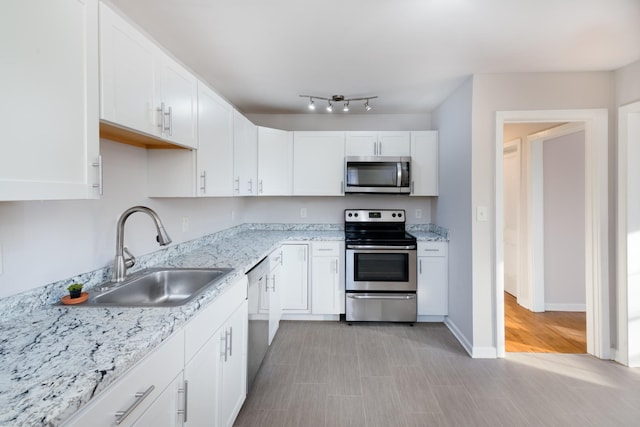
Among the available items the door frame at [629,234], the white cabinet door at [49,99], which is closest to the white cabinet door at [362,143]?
the door frame at [629,234]

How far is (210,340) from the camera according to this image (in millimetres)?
1368

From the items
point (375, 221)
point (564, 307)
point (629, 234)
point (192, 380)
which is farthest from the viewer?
point (375, 221)

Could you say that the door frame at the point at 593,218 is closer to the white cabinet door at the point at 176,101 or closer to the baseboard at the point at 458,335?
the baseboard at the point at 458,335

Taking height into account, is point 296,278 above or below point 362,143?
below

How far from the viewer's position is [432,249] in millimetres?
3152

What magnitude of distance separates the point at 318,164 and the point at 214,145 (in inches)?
61.7

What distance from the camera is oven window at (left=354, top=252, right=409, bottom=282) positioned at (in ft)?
10.3

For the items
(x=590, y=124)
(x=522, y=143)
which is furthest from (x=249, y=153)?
(x=522, y=143)

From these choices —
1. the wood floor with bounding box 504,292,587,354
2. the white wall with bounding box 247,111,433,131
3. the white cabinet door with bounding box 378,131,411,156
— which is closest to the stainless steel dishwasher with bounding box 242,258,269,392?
the white cabinet door with bounding box 378,131,411,156

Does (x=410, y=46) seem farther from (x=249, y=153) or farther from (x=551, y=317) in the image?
(x=551, y=317)

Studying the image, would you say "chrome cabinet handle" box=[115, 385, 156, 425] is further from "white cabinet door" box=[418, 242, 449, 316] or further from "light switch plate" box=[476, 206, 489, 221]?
"white cabinet door" box=[418, 242, 449, 316]

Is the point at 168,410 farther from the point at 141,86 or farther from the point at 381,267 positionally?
the point at 381,267

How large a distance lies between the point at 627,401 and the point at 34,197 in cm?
336

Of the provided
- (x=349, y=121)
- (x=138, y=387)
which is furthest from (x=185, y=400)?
(x=349, y=121)
